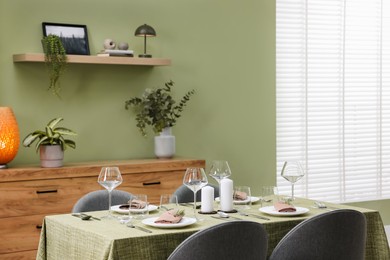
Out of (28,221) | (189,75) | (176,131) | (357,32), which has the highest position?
(357,32)

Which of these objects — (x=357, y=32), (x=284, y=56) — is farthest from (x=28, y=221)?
(x=357, y=32)

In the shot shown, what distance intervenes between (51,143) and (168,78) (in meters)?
1.24

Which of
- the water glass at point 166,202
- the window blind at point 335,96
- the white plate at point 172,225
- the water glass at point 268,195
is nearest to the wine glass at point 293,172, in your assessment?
the water glass at point 268,195

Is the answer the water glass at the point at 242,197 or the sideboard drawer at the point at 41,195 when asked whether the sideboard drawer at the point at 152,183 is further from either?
the water glass at the point at 242,197

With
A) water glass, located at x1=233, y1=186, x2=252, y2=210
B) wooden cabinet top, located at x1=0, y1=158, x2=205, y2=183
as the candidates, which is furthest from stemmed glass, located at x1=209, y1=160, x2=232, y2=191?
wooden cabinet top, located at x1=0, y1=158, x2=205, y2=183

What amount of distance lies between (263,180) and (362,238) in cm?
285

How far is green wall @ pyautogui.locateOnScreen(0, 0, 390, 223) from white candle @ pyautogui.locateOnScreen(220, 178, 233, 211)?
189 centimetres

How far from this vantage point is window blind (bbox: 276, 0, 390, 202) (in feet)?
20.7

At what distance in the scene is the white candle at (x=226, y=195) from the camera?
3.56 meters

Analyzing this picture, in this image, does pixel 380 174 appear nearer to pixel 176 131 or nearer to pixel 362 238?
pixel 176 131

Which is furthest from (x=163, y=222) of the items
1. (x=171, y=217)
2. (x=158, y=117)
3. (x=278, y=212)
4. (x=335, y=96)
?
(x=335, y=96)

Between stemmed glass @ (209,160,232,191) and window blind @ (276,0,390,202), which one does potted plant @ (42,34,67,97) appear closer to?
stemmed glass @ (209,160,232,191)

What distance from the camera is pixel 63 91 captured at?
201 inches

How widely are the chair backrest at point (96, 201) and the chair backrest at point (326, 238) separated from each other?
3.67ft
